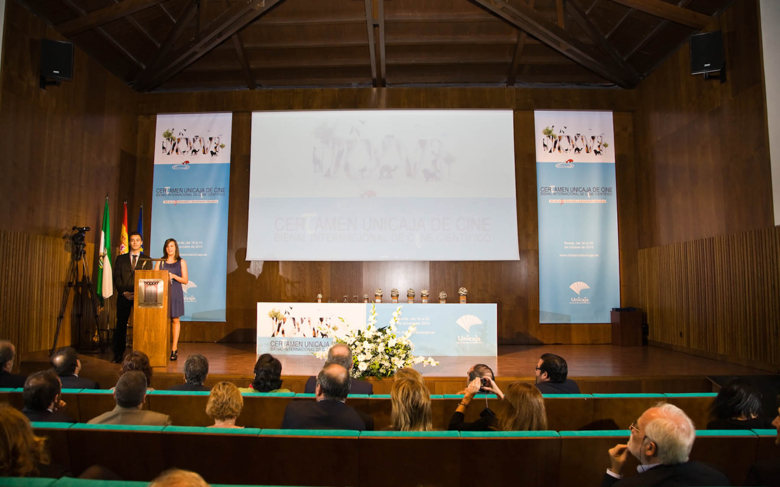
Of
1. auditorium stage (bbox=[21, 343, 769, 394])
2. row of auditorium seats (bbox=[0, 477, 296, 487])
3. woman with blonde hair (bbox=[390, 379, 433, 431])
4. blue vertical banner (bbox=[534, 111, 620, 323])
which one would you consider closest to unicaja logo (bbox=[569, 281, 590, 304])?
blue vertical banner (bbox=[534, 111, 620, 323])

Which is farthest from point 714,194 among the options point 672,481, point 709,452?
point 672,481

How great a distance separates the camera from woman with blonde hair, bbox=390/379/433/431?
2164mm

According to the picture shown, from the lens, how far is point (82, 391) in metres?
2.86

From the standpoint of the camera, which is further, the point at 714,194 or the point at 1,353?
the point at 714,194

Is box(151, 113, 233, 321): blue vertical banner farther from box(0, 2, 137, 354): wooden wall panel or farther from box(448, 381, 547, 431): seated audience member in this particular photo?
box(448, 381, 547, 431): seated audience member

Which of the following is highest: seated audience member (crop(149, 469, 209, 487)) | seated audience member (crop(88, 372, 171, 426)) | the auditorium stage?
seated audience member (crop(149, 469, 209, 487))

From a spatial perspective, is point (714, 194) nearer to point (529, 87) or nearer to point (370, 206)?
point (529, 87)

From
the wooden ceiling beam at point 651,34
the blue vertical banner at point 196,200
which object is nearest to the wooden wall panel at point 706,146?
the wooden ceiling beam at point 651,34

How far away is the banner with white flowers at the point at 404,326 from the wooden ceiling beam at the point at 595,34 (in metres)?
4.29

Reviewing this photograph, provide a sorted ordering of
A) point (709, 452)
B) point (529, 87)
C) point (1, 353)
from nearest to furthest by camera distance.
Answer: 1. point (709, 452)
2. point (1, 353)
3. point (529, 87)

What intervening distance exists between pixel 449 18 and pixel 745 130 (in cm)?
415

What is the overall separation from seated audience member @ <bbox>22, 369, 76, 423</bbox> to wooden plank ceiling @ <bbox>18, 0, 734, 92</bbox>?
5.89 meters

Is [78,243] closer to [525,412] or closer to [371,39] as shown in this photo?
[371,39]

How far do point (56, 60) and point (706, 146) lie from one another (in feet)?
26.4
